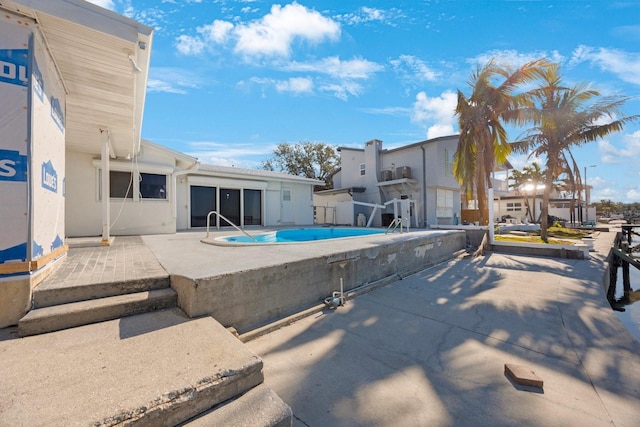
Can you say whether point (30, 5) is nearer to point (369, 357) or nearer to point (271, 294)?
point (271, 294)

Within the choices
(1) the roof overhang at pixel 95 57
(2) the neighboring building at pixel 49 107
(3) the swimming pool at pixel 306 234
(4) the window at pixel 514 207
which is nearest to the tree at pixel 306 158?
(3) the swimming pool at pixel 306 234

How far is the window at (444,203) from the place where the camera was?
689 inches

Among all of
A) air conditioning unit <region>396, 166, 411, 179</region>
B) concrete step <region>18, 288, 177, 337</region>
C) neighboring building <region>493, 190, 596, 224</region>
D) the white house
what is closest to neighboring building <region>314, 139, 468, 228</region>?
air conditioning unit <region>396, 166, 411, 179</region>

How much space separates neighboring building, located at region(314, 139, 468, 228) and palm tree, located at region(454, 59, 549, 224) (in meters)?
3.92

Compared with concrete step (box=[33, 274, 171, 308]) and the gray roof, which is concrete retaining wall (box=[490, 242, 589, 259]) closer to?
the gray roof

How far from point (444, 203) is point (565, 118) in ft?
24.9

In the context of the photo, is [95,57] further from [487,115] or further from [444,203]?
[444,203]

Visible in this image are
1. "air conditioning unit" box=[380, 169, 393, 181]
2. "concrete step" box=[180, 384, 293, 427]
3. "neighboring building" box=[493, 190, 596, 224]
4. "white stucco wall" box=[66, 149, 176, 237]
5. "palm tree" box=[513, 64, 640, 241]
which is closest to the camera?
"concrete step" box=[180, 384, 293, 427]

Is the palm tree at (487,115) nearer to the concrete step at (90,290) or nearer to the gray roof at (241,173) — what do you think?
the gray roof at (241,173)

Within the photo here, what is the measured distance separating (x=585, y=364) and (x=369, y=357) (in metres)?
2.44

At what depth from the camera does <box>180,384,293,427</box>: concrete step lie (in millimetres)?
1671

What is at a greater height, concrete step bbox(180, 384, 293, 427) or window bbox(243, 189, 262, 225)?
window bbox(243, 189, 262, 225)

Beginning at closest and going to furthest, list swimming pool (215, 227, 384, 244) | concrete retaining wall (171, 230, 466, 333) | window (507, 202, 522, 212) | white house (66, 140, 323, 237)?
concrete retaining wall (171, 230, 466, 333), white house (66, 140, 323, 237), swimming pool (215, 227, 384, 244), window (507, 202, 522, 212)

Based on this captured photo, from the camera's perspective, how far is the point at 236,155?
106 feet
